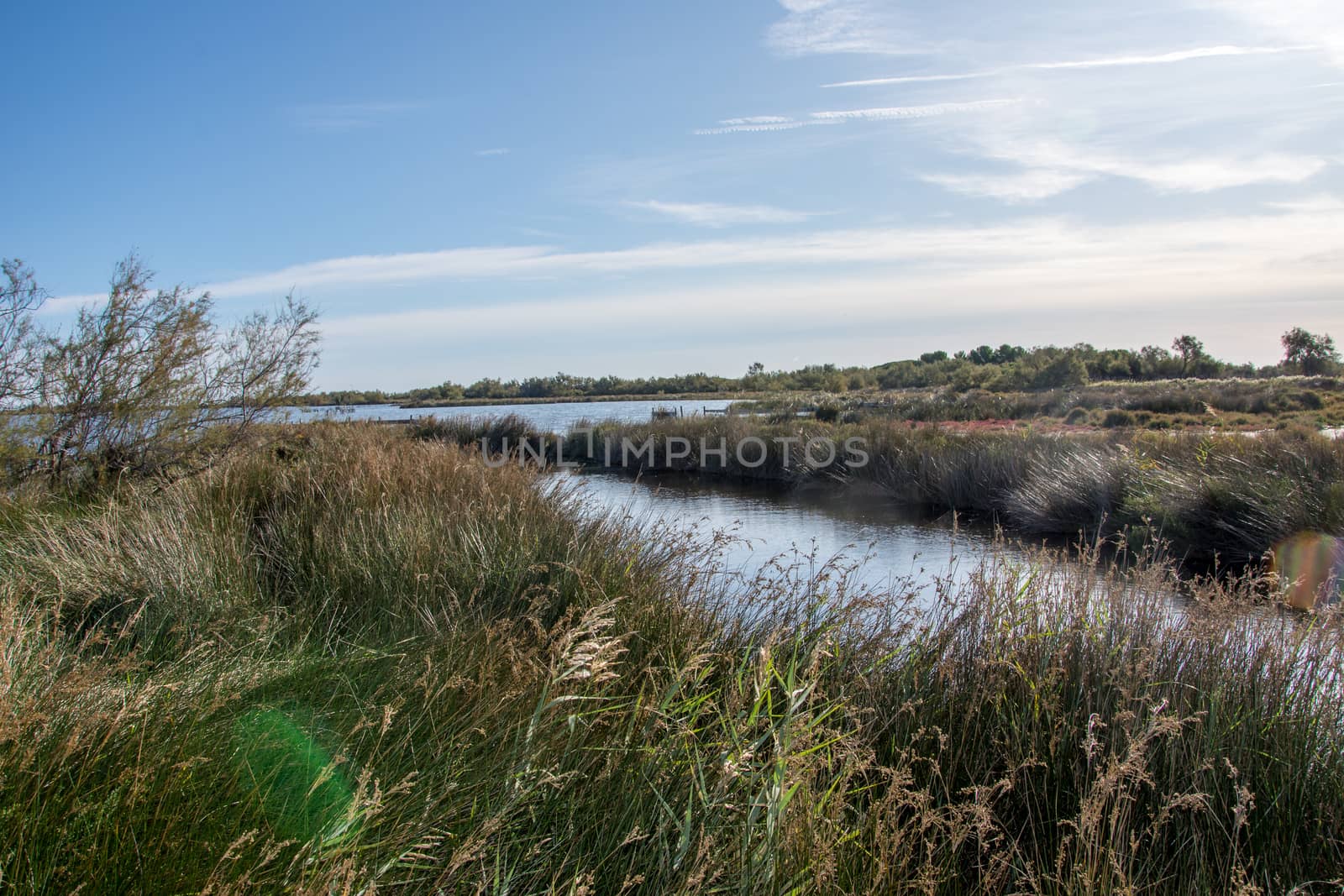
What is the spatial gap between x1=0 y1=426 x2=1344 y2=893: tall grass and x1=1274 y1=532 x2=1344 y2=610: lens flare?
4621 millimetres

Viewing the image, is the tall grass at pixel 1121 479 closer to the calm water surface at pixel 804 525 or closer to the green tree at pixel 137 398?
the calm water surface at pixel 804 525

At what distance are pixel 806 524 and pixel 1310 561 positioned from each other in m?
6.11

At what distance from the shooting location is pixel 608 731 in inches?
119

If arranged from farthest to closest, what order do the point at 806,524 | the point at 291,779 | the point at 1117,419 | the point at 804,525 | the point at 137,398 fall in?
the point at 1117,419 → the point at 806,524 → the point at 804,525 → the point at 137,398 → the point at 291,779

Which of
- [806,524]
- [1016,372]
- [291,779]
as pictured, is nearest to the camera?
[291,779]

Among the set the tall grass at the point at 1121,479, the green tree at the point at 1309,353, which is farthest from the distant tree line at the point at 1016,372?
the tall grass at the point at 1121,479

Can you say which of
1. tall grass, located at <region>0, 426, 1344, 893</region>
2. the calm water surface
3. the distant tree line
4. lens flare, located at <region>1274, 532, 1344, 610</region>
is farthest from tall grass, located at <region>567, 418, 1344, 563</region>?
the distant tree line

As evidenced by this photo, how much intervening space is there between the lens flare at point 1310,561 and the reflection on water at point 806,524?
2.67 m

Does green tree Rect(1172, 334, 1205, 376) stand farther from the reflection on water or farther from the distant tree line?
the reflection on water

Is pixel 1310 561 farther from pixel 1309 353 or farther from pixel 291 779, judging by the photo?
pixel 1309 353

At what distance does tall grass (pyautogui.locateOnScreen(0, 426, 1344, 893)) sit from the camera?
193 cm

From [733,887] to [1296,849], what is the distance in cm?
211

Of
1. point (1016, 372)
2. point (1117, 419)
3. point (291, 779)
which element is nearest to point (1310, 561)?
point (291, 779)

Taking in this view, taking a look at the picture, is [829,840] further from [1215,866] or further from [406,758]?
[1215,866]
